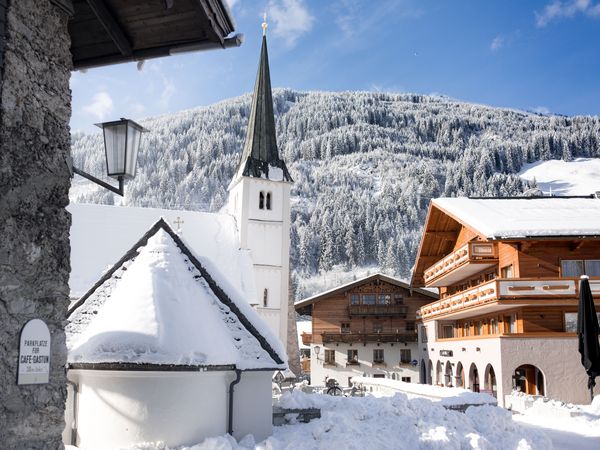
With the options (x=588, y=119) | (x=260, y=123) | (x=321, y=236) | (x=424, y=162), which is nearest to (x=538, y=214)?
(x=260, y=123)

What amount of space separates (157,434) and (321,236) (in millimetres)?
118813

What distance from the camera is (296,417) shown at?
12.1 meters

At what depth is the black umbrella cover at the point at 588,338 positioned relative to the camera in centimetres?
1508

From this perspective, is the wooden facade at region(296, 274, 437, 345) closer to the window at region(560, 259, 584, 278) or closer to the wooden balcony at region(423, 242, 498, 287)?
the wooden balcony at region(423, 242, 498, 287)

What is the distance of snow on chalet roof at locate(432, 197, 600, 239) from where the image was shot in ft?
75.5

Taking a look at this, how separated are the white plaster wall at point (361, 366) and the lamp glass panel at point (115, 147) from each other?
35.1m

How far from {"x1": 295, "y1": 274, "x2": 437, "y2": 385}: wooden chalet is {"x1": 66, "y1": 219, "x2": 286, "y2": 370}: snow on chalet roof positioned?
29.0m

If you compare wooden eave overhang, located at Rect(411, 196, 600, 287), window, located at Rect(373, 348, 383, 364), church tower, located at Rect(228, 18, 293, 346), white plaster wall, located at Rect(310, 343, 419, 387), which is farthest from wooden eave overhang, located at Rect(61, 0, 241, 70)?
window, located at Rect(373, 348, 383, 364)

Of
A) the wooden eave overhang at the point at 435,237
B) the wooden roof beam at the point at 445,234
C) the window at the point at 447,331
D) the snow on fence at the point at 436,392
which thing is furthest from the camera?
the window at the point at 447,331

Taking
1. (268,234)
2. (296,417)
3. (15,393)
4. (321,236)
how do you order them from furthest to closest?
(321,236) → (268,234) → (296,417) → (15,393)

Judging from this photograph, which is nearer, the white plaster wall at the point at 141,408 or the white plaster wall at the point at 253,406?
the white plaster wall at the point at 141,408

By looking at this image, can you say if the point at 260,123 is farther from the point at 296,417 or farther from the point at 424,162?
the point at 424,162

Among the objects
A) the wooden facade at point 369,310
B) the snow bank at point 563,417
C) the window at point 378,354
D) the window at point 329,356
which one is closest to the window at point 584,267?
the snow bank at point 563,417

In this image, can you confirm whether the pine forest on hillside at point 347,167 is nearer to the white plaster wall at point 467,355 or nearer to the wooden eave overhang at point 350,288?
the wooden eave overhang at point 350,288
